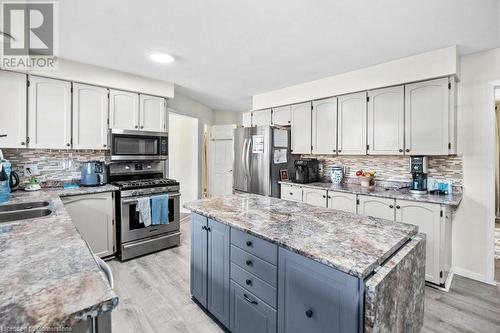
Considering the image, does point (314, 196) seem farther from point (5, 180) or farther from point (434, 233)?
point (5, 180)

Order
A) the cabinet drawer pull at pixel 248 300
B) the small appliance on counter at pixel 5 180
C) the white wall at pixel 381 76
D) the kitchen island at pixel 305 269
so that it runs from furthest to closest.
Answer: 1. the white wall at pixel 381 76
2. the small appliance on counter at pixel 5 180
3. the cabinet drawer pull at pixel 248 300
4. the kitchen island at pixel 305 269

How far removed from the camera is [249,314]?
1561mm

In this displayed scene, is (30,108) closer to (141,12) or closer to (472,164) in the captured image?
(141,12)

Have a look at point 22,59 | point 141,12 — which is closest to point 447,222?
point 141,12

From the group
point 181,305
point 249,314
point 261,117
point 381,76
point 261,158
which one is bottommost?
point 181,305

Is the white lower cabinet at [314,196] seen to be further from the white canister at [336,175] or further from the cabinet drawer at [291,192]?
the white canister at [336,175]

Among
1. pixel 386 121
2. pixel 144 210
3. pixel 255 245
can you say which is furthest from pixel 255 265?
pixel 386 121

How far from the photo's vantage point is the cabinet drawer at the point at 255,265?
140 centimetres

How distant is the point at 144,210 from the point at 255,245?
2132 millimetres

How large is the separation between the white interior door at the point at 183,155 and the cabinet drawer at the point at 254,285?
3.66m

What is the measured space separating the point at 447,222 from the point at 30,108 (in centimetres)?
462

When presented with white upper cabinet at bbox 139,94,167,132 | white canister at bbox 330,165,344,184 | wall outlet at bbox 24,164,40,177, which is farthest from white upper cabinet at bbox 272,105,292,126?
wall outlet at bbox 24,164,40,177

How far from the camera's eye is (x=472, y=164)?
2.67 m

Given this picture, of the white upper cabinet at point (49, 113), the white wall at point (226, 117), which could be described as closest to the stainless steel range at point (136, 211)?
the white upper cabinet at point (49, 113)
